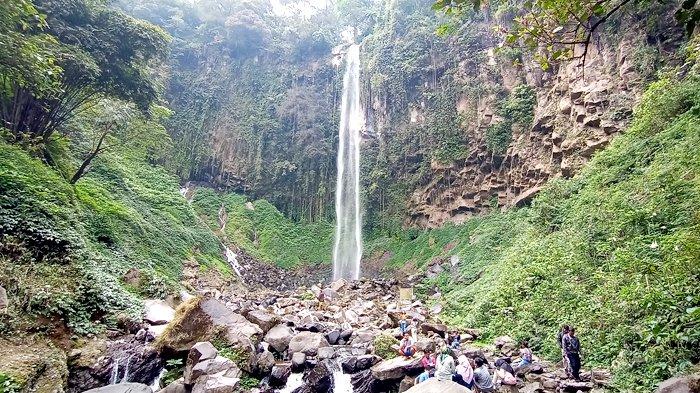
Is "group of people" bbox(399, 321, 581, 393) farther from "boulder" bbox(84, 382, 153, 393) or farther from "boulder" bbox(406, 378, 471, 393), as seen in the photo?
"boulder" bbox(84, 382, 153, 393)

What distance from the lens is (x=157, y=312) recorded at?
31.0 ft

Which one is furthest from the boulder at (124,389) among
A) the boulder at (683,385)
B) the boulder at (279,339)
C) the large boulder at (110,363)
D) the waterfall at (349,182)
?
the waterfall at (349,182)

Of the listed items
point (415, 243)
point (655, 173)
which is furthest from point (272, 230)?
point (655, 173)

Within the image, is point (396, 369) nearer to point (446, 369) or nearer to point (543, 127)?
point (446, 369)

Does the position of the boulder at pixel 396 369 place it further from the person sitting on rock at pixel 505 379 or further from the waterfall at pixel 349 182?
the waterfall at pixel 349 182

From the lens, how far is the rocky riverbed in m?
6.76

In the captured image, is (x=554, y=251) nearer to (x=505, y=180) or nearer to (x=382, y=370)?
(x=382, y=370)

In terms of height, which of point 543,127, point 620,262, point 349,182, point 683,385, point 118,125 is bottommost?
point 683,385

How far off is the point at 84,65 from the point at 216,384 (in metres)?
10.0

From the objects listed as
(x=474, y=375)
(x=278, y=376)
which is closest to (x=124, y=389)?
(x=278, y=376)

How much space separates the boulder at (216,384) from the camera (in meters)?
6.36

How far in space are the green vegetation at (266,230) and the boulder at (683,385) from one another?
2359cm

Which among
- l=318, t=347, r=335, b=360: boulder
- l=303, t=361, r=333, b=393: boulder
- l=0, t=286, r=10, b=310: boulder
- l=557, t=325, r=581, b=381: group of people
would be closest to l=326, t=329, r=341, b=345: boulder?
l=318, t=347, r=335, b=360: boulder

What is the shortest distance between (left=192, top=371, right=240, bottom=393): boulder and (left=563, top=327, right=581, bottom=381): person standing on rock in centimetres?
548
